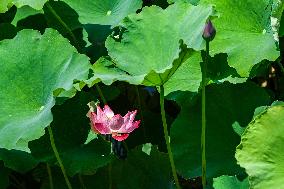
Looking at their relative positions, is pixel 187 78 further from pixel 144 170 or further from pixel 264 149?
pixel 264 149

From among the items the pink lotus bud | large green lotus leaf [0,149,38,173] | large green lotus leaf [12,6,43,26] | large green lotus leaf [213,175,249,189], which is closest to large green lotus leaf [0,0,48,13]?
large green lotus leaf [12,6,43,26]

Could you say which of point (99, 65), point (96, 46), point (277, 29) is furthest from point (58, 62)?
point (277, 29)

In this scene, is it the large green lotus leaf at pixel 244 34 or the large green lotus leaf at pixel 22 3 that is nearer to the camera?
the large green lotus leaf at pixel 244 34

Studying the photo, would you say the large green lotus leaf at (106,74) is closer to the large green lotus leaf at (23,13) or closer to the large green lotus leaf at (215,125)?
the large green lotus leaf at (215,125)

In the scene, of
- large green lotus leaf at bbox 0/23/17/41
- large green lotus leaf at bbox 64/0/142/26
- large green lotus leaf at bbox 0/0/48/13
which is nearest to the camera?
large green lotus leaf at bbox 0/0/48/13

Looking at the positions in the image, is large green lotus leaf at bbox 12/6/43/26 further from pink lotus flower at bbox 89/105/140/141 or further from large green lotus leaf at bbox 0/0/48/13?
pink lotus flower at bbox 89/105/140/141

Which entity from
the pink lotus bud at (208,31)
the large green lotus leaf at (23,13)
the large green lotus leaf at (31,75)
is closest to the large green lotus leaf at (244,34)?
the pink lotus bud at (208,31)
